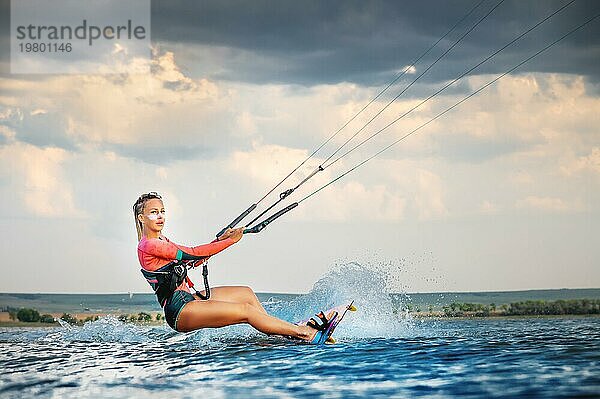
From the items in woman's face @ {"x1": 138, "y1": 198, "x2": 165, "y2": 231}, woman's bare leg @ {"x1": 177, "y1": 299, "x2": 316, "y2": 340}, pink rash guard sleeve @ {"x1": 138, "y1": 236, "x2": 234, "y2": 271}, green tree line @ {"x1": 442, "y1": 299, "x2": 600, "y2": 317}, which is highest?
woman's face @ {"x1": 138, "y1": 198, "x2": 165, "y2": 231}

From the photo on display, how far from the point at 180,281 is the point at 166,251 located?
0.30 meters

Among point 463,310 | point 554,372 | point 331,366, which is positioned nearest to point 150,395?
point 331,366

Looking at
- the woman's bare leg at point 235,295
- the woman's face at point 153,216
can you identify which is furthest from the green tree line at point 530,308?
the woman's face at point 153,216

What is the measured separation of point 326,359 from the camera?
5707mm

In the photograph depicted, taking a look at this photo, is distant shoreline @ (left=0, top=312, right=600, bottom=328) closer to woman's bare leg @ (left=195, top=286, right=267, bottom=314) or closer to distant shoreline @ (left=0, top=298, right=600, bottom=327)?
distant shoreline @ (left=0, top=298, right=600, bottom=327)

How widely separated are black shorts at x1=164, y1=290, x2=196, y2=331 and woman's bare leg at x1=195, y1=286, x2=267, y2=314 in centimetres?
34

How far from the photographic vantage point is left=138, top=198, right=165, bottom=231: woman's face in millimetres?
6227

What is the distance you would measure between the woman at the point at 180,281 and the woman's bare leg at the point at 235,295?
158mm

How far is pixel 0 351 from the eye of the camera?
22.8 ft

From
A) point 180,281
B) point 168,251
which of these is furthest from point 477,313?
point 168,251

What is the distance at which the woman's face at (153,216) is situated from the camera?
6.23 metres

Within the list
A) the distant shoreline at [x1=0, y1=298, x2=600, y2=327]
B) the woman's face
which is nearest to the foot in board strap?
the woman's face

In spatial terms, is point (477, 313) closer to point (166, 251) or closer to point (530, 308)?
point (530, 308)

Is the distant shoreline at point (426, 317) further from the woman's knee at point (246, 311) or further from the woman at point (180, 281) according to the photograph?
the woman's knee at point (246, 311)
